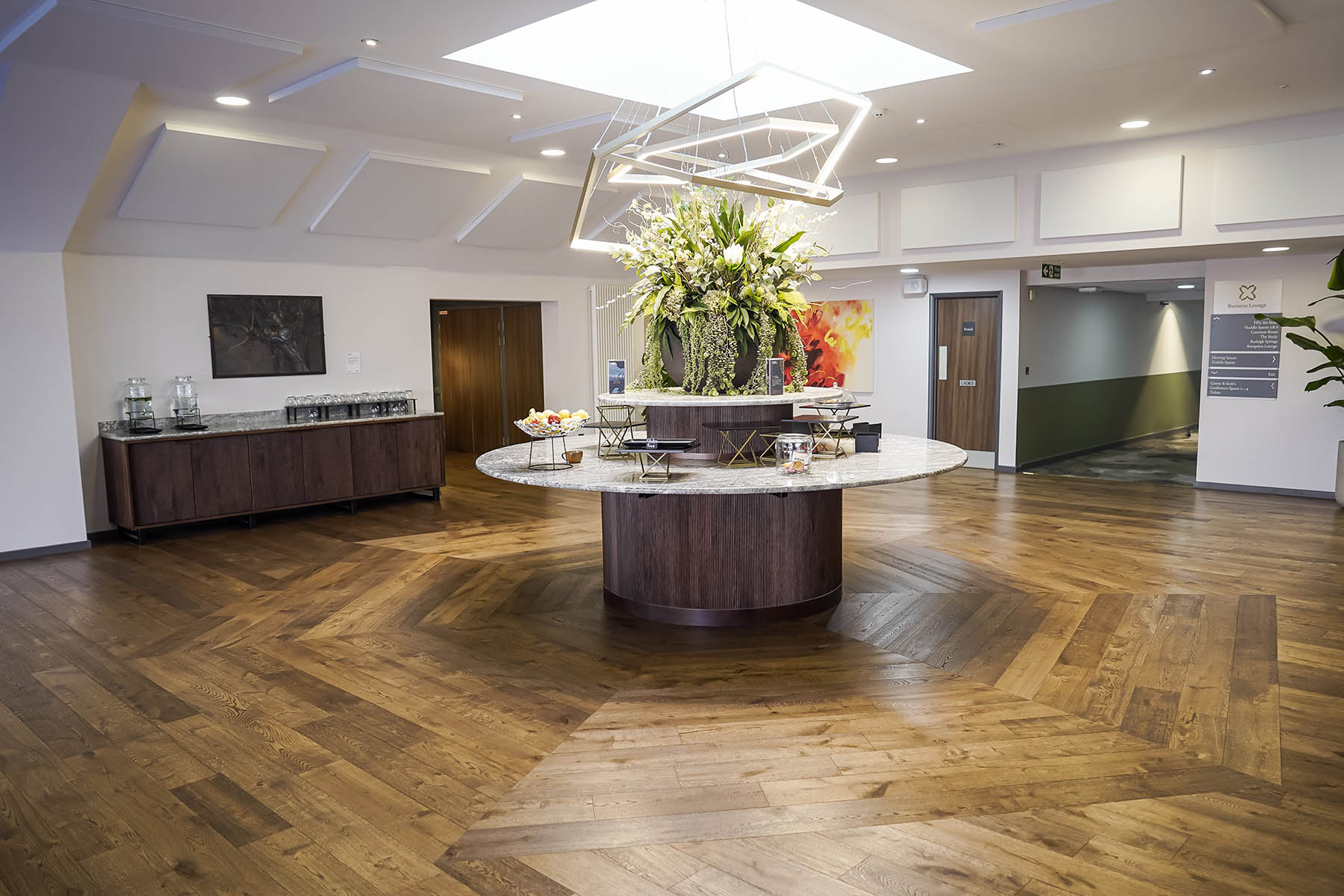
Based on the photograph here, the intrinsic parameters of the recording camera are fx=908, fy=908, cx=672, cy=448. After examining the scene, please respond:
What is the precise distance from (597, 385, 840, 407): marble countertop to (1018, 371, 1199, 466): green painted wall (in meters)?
5.60

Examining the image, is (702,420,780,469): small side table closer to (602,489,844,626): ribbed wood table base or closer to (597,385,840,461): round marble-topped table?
(597,385,840,461): round marble-topped table

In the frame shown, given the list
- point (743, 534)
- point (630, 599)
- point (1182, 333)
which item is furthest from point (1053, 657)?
point (1182, 333)

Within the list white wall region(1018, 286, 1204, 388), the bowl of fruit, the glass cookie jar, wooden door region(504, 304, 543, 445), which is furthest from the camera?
wooden door region(504, 304, 543, 445)

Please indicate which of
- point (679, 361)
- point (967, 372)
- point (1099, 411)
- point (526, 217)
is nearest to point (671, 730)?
point (679, 361)

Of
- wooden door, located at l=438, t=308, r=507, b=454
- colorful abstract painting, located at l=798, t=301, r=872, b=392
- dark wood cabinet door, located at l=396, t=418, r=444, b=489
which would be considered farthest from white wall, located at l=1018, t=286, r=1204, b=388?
wooden door, located at l=438, t=308, r=507, b=454

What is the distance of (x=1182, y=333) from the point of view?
1375cm

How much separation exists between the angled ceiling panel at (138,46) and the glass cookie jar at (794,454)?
335cm

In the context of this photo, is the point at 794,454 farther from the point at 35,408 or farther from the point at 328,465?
the point at 35,408

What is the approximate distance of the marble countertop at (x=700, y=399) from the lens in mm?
4871

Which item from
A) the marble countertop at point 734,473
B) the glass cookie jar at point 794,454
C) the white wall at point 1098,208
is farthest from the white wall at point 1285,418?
the glass cookie jar at point 794,454

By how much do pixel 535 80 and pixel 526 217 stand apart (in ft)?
11.4

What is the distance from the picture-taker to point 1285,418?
824 centimetres

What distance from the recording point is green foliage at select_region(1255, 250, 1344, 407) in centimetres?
730

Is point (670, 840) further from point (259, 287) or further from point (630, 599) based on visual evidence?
point (259, 287)
